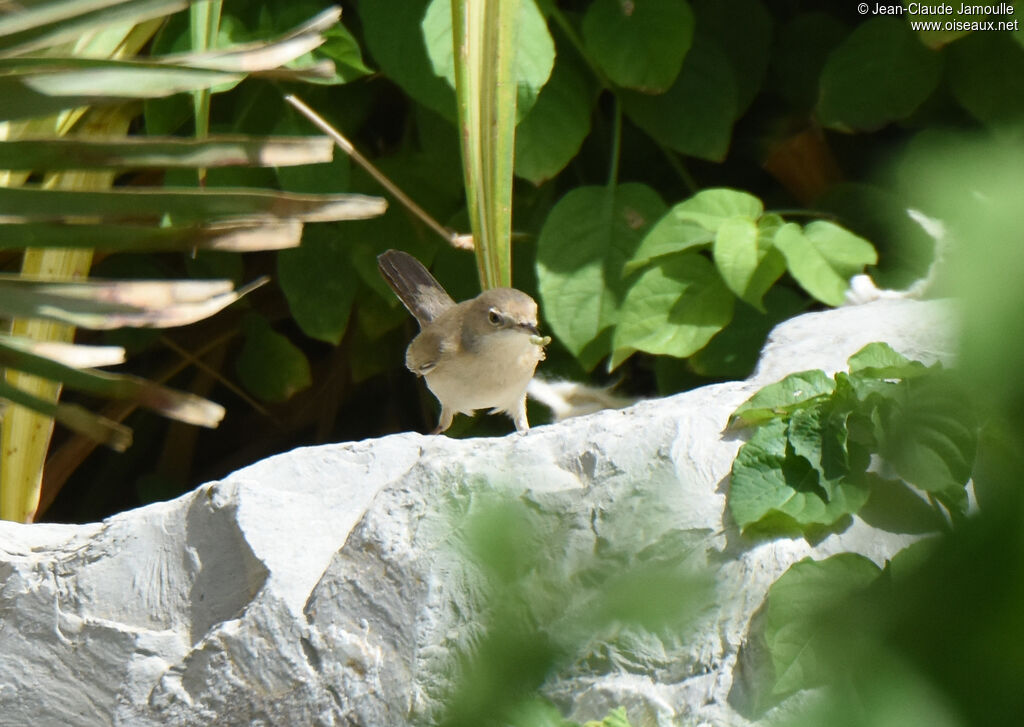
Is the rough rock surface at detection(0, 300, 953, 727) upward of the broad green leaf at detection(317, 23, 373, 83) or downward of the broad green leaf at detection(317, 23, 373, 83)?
downward

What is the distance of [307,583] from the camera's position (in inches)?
89.1

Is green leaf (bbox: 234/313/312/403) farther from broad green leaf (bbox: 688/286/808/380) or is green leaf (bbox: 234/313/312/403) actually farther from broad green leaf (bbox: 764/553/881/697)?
broad green leaf (bbox: 764/553/881/697)

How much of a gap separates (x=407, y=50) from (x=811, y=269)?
1.50 m

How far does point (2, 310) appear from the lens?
5.86 ft

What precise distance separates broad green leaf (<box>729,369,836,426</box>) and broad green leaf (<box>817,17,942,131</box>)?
72.6 inches

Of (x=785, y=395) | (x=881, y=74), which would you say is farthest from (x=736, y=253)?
(x=785, y=395)

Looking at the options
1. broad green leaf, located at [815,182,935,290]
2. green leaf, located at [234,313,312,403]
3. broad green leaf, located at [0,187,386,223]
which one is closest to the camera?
broad green leaf, located at [0,187,386,223]

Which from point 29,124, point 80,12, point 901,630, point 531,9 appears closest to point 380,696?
point 80,12

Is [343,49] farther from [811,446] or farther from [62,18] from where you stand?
[811,446]

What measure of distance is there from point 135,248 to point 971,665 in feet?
5.50

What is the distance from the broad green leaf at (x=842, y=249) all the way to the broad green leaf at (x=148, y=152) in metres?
1.79

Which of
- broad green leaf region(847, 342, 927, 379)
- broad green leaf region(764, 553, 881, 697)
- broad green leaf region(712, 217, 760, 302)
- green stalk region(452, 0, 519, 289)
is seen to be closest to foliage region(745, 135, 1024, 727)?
broad green leaf region(764, 553, 881, 697)

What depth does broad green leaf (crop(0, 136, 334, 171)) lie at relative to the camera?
1969 millimetres

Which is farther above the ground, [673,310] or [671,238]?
[671,238]
